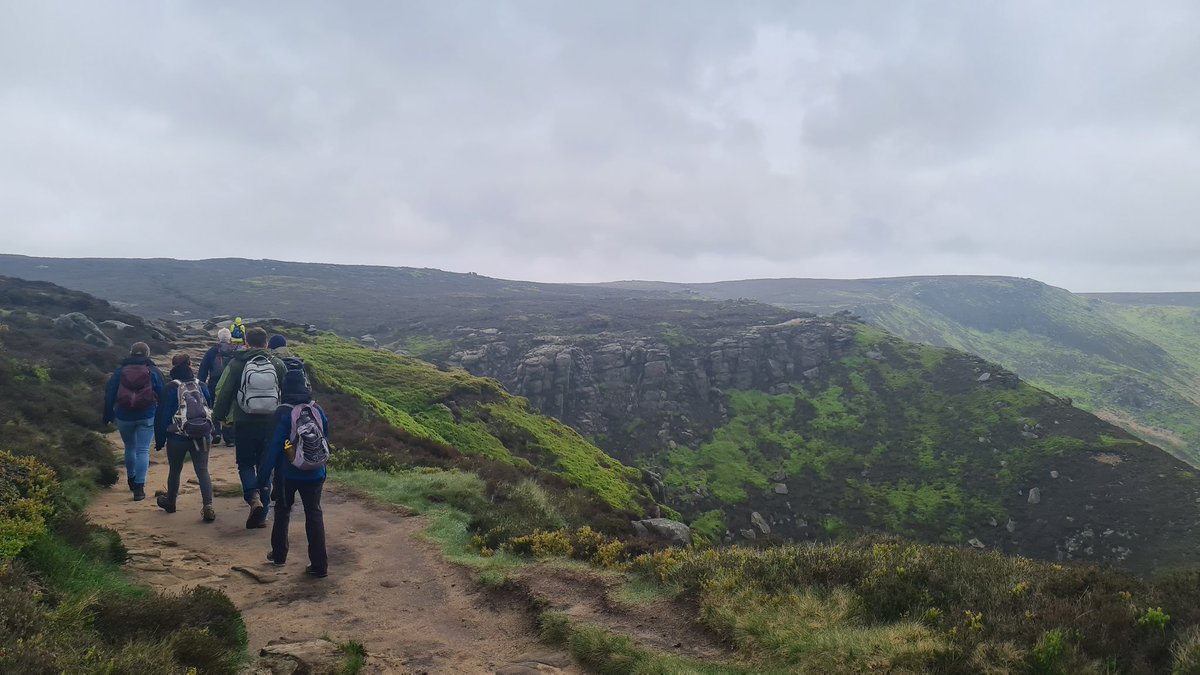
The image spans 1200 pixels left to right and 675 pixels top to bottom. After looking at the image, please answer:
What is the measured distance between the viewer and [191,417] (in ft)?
33.9

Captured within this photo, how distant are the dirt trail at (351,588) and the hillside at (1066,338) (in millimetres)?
102158

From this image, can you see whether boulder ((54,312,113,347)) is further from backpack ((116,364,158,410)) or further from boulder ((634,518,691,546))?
boulder ((634,518,691,546))

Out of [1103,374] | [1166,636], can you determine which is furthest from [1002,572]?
[1103,374]

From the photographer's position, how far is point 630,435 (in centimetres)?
5172

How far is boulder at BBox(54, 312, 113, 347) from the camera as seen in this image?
29.0 meters

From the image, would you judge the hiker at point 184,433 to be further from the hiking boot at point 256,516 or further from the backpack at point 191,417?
the hiking boot at point 256,516

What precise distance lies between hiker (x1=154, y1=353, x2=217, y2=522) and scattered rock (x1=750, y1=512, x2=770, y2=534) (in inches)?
1338

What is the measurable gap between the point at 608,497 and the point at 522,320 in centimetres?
6221

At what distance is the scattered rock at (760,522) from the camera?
37769 millimetres

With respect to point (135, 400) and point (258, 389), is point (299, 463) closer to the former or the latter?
point (258, 389)

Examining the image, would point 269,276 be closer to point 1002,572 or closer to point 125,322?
point 125,322

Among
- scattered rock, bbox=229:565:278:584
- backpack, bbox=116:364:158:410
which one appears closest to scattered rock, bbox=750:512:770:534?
scattered rock, bbox=229:565:278:584

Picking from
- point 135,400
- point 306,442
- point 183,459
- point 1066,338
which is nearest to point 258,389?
point 306,442

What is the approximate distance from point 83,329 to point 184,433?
2836cm
